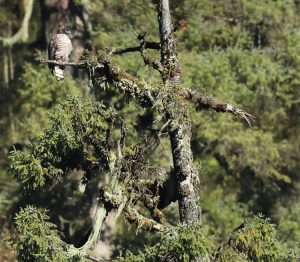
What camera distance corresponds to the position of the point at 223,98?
19.5 m

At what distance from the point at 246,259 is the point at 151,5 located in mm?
10747

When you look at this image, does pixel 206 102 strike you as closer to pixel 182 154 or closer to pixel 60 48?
pixel 182 154

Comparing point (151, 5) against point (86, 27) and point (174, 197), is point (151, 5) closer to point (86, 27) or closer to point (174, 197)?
point (86, 27)

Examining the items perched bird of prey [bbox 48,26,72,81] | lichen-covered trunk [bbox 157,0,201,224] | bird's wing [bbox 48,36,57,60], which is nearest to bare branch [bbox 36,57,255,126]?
lichen-covered trunk [bbox 157,0,201,224]

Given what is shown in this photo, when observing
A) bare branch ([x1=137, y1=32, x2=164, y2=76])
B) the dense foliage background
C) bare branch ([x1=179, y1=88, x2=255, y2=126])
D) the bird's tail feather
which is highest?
bare branch ([x1=137, y1=32, x2=164, y2=76])

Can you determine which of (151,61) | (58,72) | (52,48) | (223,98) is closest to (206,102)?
(151,61)

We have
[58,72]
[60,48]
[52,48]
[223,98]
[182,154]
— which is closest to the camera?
[182,154]

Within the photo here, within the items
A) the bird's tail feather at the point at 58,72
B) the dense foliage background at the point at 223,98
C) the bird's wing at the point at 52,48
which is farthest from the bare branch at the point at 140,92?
the dense foliage background at the point at 223,98

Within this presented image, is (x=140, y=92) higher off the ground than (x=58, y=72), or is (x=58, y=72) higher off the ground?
(x=58, y=72)

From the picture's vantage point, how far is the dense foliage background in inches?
792

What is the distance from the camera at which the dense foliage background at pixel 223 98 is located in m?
20.1

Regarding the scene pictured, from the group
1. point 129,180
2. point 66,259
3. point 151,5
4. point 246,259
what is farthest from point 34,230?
point 151,5

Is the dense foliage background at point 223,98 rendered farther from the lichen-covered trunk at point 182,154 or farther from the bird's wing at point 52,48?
the lichen-covered trunk at point 182,154

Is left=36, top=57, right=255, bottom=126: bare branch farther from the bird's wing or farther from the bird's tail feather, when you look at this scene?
the bird's wing
